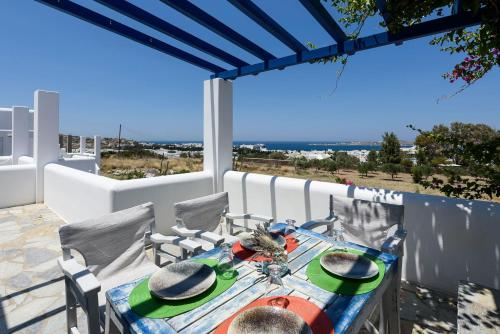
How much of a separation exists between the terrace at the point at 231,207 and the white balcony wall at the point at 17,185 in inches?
0.6

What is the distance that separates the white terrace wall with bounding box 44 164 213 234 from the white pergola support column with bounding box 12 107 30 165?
445cm

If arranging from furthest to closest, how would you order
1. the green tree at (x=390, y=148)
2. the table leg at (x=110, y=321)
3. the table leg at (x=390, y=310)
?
the green tree at (x=390, y=148) → the table leg at (x=390, y=310) → the table leg at (x=110, y=321)

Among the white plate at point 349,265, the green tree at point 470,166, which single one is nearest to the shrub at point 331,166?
the green tree at point 470,166

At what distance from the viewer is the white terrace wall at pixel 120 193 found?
2.88 metres

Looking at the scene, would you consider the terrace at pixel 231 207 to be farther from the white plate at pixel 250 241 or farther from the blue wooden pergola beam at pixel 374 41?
the white plate at pixel 250 241

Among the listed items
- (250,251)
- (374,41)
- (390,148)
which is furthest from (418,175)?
(390,148)

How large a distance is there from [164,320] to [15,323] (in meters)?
1.69

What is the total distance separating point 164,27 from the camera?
248cm

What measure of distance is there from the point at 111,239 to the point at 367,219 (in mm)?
2108

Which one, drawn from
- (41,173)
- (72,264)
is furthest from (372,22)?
(41,173)

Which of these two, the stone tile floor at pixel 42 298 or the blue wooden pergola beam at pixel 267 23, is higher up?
the blue wooden pergola beam at pixel 267 23

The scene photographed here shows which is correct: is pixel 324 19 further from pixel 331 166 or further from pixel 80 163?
pixel 331 166

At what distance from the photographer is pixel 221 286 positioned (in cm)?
117

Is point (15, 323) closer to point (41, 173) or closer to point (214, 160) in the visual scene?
point (214, 160)
